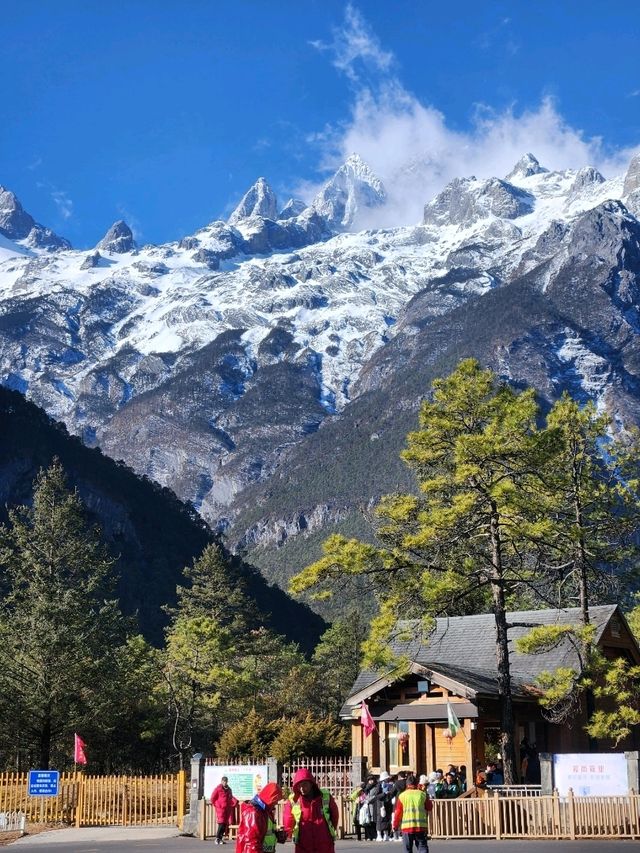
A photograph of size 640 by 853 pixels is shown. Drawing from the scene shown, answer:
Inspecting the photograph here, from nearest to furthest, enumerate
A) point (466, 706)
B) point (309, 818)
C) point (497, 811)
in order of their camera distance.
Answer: point (309, 818), point (497, 811), point (466, 706)

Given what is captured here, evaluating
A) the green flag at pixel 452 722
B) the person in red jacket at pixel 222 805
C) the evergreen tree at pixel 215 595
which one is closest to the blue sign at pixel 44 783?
the person in red jacket at pixel 222 805

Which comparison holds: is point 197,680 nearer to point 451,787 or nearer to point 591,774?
point 451,787

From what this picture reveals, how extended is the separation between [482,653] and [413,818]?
20712mm

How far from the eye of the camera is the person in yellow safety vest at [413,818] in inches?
701

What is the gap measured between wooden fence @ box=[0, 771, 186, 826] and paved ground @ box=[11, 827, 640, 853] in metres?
1.46

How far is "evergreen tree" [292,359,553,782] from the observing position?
90.6ft

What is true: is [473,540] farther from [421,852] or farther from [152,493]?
[152,493]

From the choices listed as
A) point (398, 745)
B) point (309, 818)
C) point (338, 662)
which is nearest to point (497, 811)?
point (398, 745)

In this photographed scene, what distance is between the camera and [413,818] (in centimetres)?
1791

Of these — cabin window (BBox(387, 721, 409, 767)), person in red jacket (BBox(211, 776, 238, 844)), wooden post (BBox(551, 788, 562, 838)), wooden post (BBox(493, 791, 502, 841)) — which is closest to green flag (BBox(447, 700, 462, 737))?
cabin window (BBox(387, 721, 409, 767))

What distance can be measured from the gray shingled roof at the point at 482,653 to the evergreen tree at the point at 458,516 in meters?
4.65

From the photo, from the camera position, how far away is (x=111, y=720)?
4247 cm

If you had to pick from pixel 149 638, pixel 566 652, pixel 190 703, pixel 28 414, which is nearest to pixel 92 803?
pixel 566 652

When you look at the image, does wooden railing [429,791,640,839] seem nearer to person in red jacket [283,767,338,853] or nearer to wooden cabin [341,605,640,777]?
wooden cabin [341,605,640,777]
